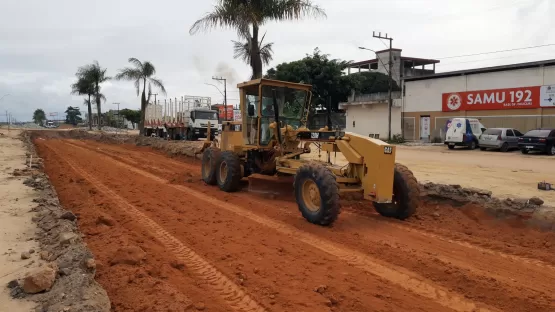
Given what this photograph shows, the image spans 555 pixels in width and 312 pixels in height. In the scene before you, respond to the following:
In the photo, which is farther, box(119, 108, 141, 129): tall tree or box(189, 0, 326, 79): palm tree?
box(119, 108, 141, 129): tall tree

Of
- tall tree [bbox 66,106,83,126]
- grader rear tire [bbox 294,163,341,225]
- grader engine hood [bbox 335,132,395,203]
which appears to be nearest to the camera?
grader rear tire [bbox 294,163,341,225]

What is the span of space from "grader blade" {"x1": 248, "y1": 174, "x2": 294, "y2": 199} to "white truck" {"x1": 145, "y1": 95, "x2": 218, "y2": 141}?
20826 millimetres

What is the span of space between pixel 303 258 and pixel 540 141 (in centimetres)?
2236

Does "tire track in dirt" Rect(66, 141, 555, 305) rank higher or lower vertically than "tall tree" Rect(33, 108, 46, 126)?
lower

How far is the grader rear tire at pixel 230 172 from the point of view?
36.2 feet

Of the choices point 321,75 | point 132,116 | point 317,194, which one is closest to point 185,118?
point 321,75

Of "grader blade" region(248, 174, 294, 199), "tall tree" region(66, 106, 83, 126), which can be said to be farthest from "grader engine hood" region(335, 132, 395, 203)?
"tall tree" region(66, 106, 83, 126)

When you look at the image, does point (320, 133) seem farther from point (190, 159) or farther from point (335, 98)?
point (335, 98)

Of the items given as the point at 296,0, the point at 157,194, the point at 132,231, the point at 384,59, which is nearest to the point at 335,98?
A: the point at 384,59

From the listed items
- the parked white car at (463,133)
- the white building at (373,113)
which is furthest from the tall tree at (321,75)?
the parked white car at (463,133)

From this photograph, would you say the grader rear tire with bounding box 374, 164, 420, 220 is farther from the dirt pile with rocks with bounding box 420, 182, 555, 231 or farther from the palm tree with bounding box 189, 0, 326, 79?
the palm tree with bounding box 189, 0, 326, 79

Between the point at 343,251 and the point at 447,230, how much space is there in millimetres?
2398

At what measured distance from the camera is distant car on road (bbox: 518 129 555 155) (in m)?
23.5

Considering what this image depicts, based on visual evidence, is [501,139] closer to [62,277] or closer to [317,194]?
[317,194]
